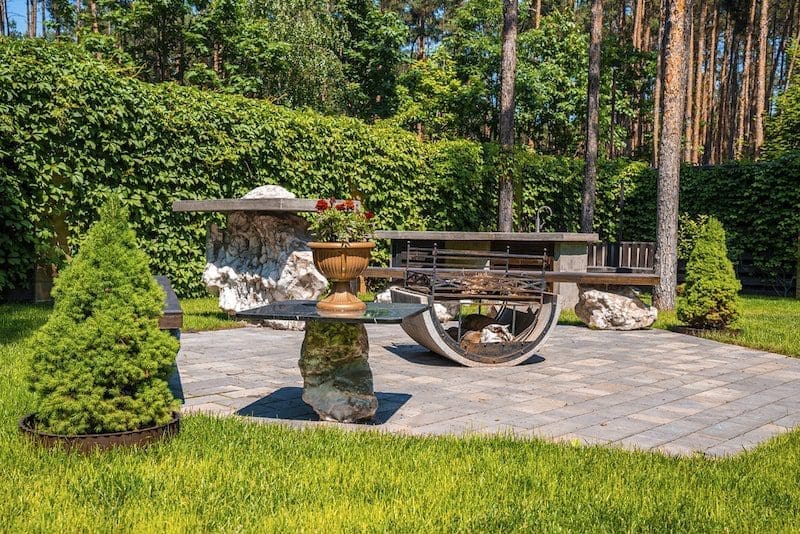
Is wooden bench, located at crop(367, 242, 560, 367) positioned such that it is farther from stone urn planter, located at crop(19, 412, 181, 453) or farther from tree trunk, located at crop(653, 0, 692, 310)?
tree trunk, located at crop(653, 0, 692, 310)

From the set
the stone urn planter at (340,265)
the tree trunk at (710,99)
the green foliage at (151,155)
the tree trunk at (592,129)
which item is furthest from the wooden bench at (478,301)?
the tree trunk at (710,99)

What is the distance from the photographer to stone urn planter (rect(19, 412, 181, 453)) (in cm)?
354

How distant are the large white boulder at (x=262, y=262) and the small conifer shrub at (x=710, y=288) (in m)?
5.03

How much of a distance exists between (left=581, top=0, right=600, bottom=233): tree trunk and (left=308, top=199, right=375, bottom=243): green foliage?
1252cm

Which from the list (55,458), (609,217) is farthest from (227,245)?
(609,217)

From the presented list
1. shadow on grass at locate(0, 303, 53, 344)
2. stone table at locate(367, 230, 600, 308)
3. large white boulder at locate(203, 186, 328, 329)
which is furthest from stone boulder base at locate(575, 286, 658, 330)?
shadow on grass at locate(0, 303, 53, 344)

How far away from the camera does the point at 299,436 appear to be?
412 cm

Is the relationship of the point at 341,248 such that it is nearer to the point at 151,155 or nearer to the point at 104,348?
the point at 104,348

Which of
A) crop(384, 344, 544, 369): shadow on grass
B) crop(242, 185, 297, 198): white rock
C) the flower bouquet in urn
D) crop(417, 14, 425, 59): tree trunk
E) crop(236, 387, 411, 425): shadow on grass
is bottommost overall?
crop(384, 344, 544, 369): shadow on grass

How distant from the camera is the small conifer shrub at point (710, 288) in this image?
935cm

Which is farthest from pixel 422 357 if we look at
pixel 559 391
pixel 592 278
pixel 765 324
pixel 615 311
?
pixel 765 324

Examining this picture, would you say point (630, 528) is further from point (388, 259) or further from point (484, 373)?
point (388, 259)

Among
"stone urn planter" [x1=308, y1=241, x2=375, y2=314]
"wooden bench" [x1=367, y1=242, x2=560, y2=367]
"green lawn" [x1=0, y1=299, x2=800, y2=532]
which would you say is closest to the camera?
"green lawn" [x1=0, y1=299, x2=800, y2=532]

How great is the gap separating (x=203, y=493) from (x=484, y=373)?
3879mm
